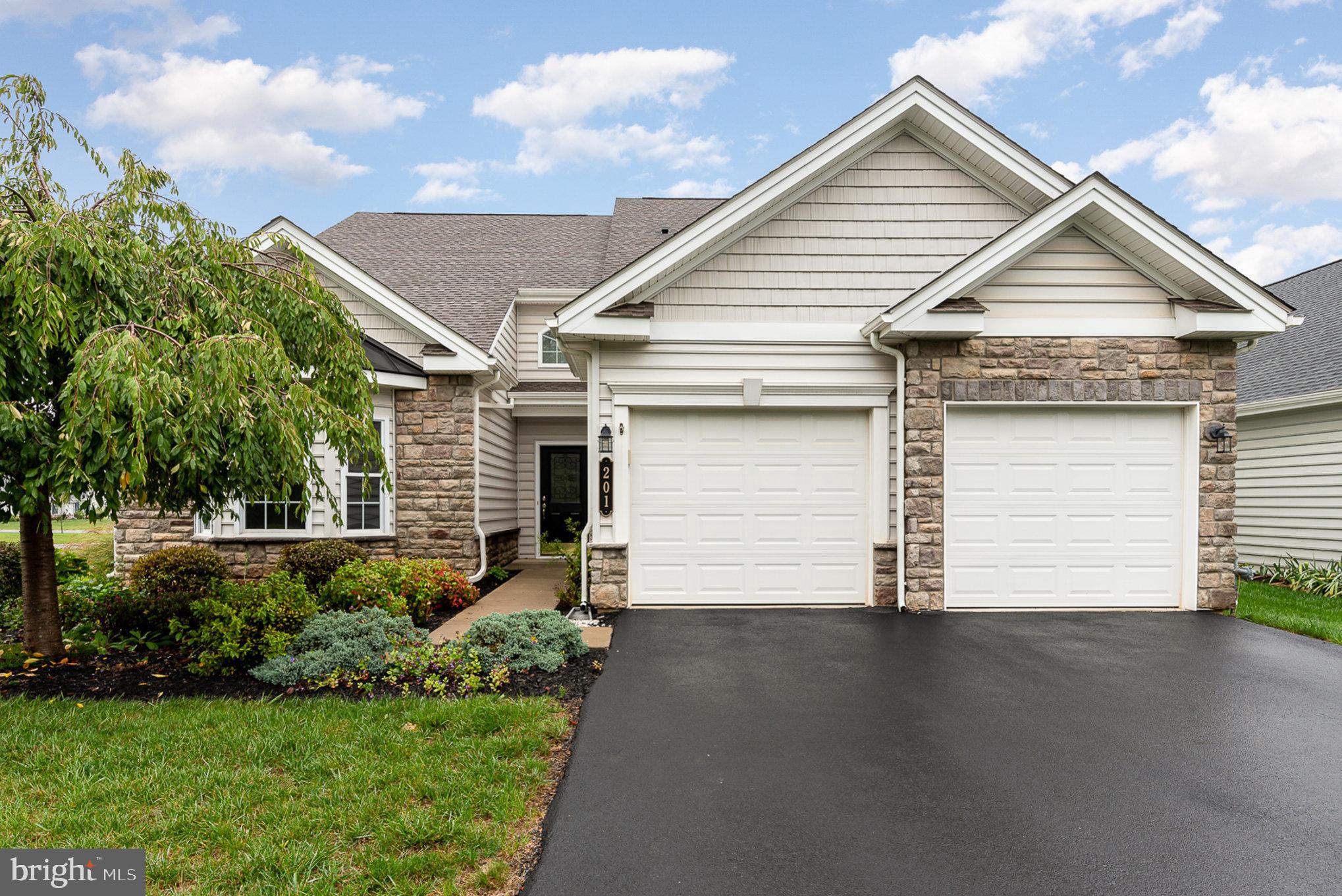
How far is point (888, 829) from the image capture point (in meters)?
2.95

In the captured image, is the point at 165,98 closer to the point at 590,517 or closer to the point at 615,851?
the point at 590,517

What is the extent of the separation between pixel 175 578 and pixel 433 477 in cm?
305

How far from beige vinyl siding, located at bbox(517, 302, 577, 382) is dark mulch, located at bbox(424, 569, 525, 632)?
12.8 ft

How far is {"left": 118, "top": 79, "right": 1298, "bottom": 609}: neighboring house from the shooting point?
7.23 metres

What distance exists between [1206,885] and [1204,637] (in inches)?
184

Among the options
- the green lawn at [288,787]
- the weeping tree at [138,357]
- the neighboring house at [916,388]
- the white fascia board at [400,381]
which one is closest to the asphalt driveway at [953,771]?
the green lawn at [288,787]

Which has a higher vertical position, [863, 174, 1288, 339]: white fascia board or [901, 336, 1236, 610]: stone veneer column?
[863, 174, 1288, 339]: white fascia board

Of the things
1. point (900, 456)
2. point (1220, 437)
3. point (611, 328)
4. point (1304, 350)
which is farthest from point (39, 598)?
point (1304, 350)

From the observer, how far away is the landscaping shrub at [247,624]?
5289 millimetres

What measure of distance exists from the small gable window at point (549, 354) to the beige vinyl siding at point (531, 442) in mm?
1292

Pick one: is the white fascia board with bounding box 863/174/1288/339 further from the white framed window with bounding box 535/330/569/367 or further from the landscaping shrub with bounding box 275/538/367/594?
the white framed window with bounding box 535/330/569/367

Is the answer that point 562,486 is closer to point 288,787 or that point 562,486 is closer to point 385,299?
point 385,299

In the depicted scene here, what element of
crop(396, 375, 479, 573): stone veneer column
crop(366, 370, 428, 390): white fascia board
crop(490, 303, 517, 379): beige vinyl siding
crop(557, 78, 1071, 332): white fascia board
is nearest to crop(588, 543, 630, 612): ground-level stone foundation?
crop(557, 78, 1071, 332): white fascia board
